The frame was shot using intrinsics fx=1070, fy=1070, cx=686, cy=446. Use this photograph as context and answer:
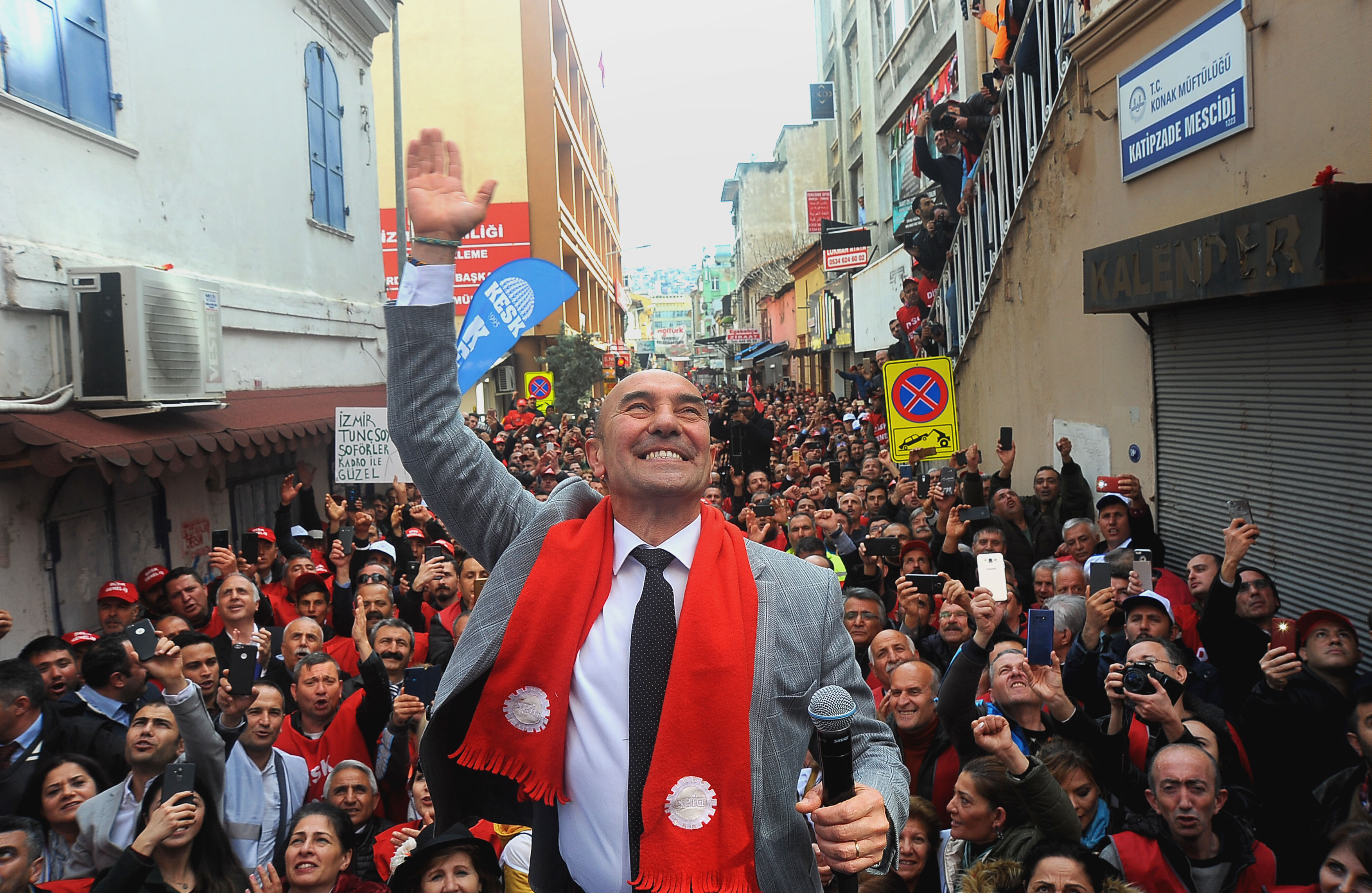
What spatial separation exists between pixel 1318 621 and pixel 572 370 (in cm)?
3035

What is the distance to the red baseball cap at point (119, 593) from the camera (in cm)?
730

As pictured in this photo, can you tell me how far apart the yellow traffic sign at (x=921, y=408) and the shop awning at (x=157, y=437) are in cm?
608

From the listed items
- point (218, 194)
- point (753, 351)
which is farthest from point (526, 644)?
point (753, 351)

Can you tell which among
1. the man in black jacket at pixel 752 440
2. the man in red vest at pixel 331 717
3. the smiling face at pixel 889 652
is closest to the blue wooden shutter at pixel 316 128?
the man in black jacket at pixel 752 440

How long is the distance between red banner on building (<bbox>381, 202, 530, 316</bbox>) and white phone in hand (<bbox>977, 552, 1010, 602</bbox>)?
23.2 meters

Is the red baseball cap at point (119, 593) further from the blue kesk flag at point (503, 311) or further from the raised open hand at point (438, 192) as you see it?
the raised open hand at point (438, 192)

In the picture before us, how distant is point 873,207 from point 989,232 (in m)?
17.7

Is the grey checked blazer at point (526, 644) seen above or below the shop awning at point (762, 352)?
below

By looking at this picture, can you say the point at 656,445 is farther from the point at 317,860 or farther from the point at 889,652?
the point at 889,652

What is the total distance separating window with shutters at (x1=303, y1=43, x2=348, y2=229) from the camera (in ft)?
47.5

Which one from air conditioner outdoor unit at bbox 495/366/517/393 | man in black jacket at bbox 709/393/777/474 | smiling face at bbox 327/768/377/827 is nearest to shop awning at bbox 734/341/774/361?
air conditioner outdoor unit at bbox 495/366/517/393

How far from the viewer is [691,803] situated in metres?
2.07

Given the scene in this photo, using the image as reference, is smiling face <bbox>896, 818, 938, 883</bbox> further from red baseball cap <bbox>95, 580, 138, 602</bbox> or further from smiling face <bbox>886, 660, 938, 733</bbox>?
red baseball cap <bbox>95, 580, 138, 602</bbox>

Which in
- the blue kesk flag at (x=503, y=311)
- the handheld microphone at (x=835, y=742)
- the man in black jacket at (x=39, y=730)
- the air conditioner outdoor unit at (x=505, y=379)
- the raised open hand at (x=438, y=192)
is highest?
the air conditioner outdoor unit at (x=505, y=379)
